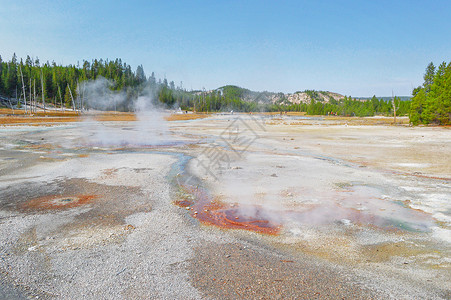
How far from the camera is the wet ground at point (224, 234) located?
168 inches

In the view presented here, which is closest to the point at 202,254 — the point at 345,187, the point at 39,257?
the point at 39,257

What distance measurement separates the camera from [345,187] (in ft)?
32.8

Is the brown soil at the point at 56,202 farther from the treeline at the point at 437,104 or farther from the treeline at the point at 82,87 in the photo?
the treeline at the point at 82,87

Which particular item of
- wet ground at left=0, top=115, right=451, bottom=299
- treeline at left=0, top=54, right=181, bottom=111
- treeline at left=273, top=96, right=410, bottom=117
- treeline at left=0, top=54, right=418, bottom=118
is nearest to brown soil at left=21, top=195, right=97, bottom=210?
wet ground at left=0, top=115, right=451, bottom=299

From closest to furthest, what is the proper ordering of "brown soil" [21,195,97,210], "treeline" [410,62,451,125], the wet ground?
the wet ground
"brown soil" [21,195,97,210]
"treeline" [410,62,451,125]

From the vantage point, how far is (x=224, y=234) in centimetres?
611

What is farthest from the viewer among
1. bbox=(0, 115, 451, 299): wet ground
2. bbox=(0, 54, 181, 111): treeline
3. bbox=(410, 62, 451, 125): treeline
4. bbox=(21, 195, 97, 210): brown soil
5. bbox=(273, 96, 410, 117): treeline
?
bbox=(273, 96, 410, 117): treeline

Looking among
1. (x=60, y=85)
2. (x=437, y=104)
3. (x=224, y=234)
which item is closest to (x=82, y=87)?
(x=60, y=85)

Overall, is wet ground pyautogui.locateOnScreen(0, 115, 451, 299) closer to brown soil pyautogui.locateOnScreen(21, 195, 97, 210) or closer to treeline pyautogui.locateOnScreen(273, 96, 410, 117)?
brown soil pyautogui.locateOnScreen(21, 195, 97, 210)

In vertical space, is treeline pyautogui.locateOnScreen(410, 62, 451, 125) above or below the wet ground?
above

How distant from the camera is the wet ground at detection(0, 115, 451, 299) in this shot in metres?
4.26

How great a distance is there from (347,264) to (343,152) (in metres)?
15.1

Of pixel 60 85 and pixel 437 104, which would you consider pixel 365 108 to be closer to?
pixel 437 104

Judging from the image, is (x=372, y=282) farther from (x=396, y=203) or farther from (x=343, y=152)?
(x=343, y=152)
